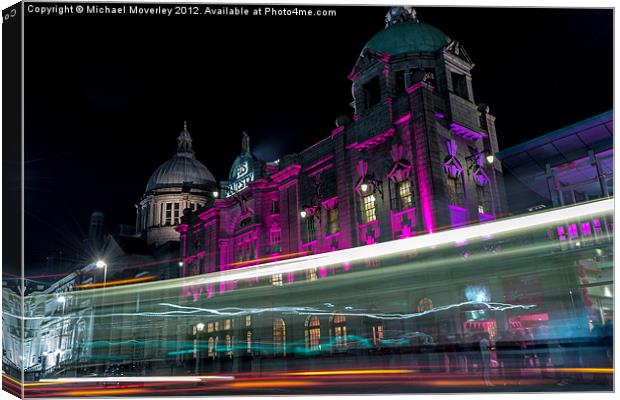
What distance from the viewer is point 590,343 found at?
15.6 meters

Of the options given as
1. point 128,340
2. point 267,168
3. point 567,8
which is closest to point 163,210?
point 128,340

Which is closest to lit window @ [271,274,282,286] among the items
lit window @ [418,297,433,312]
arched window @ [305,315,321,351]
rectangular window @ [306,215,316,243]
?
arched window @ [305,315,321,351]

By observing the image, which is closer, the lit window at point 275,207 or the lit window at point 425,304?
the lit window at point 425,304

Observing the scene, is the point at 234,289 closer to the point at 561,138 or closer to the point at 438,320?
the point at 438,320

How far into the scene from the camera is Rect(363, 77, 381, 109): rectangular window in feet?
113

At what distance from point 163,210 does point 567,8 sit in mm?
64101

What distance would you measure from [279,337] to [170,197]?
40.2 meters

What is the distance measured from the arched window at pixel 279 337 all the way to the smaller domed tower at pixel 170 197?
1420 inches

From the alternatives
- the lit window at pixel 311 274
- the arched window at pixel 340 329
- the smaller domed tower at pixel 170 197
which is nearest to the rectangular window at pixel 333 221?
the lit window at pixel 311 274

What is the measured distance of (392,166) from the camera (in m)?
30.9

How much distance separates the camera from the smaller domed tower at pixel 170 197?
69000mm

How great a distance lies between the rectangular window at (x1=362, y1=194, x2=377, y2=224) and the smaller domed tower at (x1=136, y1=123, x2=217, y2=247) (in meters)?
39.6

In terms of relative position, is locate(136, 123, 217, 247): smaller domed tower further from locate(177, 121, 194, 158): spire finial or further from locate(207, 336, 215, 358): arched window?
locate(207, 336, 215, 358): arched window

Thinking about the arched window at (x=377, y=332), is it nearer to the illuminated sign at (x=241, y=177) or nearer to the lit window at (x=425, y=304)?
the lit window at (x=425, y=304)
